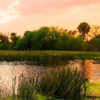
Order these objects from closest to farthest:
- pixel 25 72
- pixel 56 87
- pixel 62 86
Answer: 1. pixel 56 87
2. pixel 62 86
3. pixel 25 72

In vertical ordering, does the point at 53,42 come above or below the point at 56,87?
above

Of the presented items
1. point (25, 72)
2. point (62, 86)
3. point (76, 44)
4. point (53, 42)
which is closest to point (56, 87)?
point (62, 86)

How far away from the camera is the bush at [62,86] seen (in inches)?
395

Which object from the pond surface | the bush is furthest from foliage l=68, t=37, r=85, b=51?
the bush

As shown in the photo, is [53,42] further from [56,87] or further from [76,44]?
[56,87]

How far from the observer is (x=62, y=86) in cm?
1034

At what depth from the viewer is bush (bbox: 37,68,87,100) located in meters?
10.0

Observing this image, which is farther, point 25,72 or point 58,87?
point 25,72

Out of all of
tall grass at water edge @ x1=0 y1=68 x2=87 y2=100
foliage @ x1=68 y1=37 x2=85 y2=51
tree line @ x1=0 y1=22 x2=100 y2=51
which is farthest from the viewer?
foliage @ x1=68 y1=37 x2=85 y2=51

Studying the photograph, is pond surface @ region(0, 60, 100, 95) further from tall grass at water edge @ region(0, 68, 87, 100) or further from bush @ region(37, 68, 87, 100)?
bush @ region(37, 68, 87, 100)

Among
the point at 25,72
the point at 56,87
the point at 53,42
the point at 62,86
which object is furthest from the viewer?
the point at 53,42

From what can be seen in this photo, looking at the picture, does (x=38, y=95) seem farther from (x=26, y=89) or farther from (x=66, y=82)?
(x=66, y=82)

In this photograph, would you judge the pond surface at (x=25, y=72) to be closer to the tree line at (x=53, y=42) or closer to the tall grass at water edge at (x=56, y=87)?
the tall grass at water edge at (x=56, y=87)

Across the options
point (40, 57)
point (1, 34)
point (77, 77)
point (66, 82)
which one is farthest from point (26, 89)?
point (1, 34)
